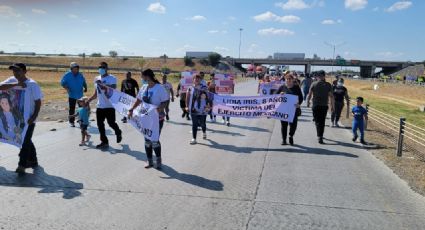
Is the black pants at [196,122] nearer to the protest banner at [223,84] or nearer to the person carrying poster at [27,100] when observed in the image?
the person carrying poster at [27,100]

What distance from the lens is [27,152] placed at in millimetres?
7855

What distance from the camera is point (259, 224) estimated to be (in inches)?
224

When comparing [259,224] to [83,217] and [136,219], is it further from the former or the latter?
[83,217]

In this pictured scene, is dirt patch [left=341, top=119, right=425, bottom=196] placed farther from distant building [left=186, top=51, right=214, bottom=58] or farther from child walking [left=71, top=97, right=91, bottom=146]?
distant building [left=186, top=51, right=214, bottom=58]

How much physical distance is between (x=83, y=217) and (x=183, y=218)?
1216 millimetres

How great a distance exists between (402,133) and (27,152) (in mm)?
8210

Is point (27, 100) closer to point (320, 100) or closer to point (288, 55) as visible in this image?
point (320, 100)

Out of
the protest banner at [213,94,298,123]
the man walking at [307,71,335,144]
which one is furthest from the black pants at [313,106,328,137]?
the protest banner at [213,94,298,123]

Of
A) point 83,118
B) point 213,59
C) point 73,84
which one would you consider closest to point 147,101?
point 83,118

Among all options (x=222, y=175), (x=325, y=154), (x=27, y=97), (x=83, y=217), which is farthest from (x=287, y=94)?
(x=83, y=217)

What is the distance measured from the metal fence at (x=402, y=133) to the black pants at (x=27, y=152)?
7979 millimetres

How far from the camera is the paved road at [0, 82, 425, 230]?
578 cm

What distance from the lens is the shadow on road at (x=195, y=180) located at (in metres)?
7.38

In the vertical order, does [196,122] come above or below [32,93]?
below
